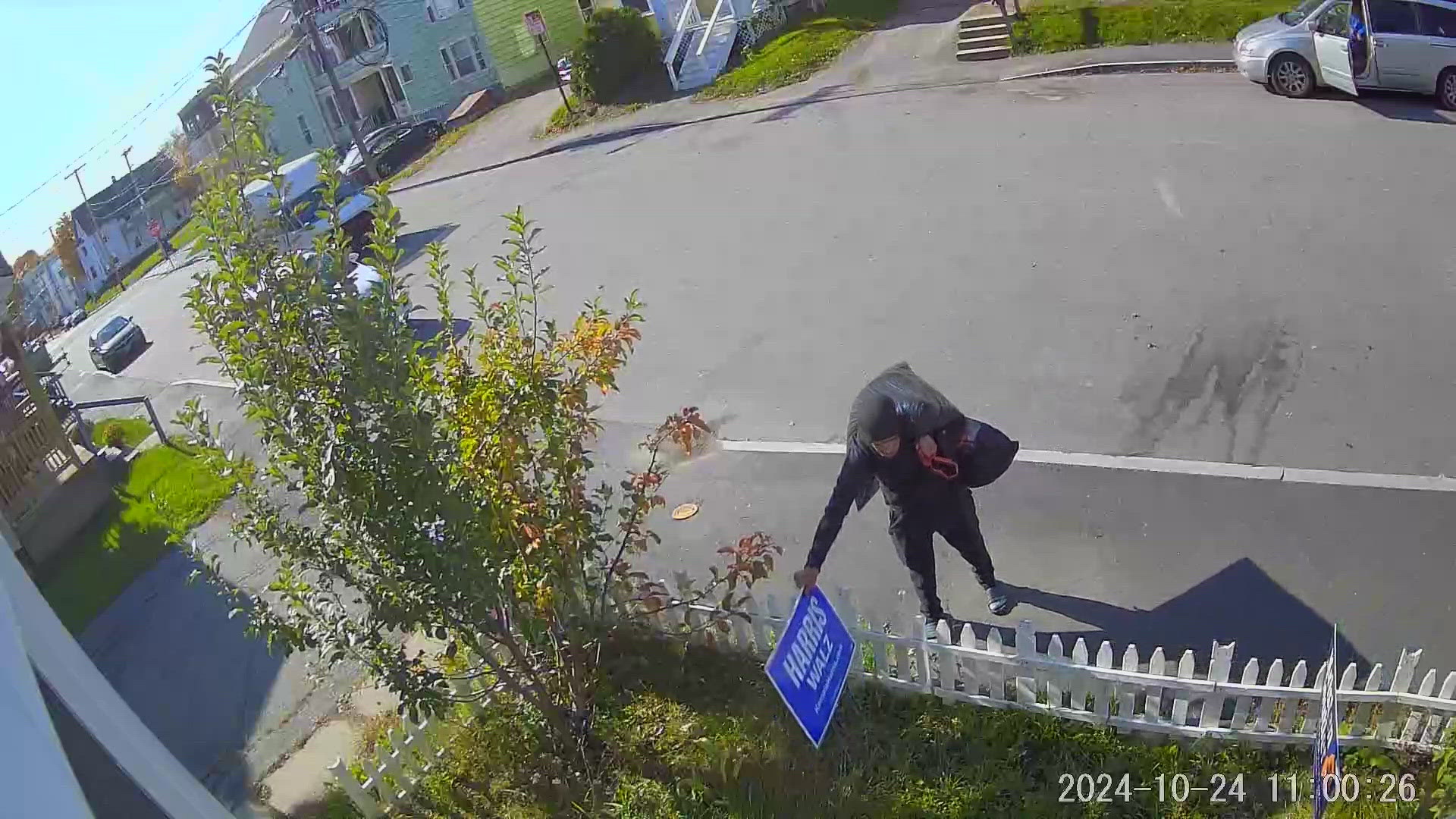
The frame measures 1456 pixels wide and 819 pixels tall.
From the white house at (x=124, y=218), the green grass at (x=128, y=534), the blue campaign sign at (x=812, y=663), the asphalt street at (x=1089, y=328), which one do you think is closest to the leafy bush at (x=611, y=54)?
the asphalt street at (x=1089, y=328)

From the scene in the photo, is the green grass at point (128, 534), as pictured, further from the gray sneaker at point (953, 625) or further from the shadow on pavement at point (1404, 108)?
the shadow on pavement at point (1404, 108)

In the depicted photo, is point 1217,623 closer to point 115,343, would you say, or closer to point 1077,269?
point 1077,269

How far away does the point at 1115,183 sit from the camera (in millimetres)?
11586

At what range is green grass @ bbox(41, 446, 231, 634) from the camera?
9219mm

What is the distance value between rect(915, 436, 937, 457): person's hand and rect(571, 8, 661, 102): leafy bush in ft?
59.1

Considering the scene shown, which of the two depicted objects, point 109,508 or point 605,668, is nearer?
point 605,668

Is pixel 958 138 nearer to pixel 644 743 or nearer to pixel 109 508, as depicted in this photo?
pixel 644 743

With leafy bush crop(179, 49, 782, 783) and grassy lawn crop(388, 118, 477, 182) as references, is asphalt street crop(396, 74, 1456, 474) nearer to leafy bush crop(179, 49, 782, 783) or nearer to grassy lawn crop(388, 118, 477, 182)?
leafy bush crop(179, 49, 782, 783)

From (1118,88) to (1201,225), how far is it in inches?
182

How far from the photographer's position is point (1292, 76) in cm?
1255

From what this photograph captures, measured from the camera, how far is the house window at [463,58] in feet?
91.8

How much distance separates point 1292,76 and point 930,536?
10288mm

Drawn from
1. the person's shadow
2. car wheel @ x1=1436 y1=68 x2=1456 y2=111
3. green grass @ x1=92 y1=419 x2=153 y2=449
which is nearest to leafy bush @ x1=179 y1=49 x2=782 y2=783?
the person's shadow

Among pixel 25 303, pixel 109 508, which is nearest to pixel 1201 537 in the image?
pixel 109 508
